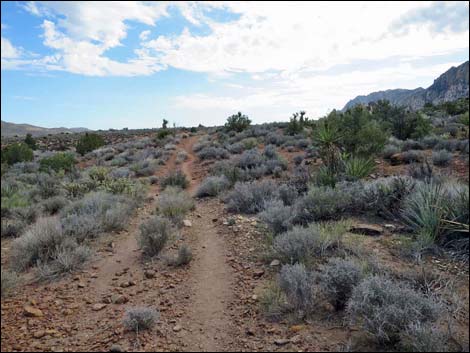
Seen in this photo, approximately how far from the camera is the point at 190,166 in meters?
18.5

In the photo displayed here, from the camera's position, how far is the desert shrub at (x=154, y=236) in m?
6.81

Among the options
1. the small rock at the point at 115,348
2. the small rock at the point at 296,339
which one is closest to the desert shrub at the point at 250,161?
the small rock at the point at 296,339

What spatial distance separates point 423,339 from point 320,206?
167 inches

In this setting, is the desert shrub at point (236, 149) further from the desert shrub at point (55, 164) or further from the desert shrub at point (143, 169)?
the desert shrub at point (55, 164)

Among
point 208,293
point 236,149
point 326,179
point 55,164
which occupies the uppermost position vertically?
point 55,164

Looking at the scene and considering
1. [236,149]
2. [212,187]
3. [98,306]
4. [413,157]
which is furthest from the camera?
[236,149]

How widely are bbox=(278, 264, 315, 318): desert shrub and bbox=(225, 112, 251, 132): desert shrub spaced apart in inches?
1090

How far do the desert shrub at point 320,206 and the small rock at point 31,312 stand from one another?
15.4ft

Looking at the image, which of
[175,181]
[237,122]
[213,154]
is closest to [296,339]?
[175,181]

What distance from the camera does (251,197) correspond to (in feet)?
31.4

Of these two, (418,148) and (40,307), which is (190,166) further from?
(40,307)

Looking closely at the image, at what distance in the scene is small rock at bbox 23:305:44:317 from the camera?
14.1ft

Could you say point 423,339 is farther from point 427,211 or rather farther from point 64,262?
point 64,262

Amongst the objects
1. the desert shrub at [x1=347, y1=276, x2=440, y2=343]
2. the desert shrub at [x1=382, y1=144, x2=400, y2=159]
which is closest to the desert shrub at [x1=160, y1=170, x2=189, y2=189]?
the desert shrub at [x1=382, y1=144, x2=400, y2=159]
